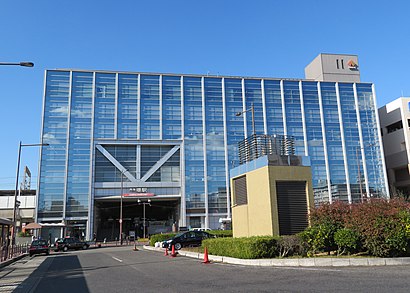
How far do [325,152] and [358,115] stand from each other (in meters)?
11.4

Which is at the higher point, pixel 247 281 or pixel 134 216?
pixel 134 216

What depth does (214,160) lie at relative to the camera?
7025 centimetres

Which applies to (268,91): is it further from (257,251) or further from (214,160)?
(257,251)

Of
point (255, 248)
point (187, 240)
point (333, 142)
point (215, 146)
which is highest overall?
point (333, 142)

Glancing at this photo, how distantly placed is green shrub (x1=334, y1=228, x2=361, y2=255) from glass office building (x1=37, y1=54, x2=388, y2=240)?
164ft

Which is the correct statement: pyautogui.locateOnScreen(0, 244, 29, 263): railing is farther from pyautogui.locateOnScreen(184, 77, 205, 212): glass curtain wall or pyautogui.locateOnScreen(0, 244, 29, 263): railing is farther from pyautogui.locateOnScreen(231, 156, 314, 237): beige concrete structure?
pyautogui.locateOnScreen(184, 77, 205, 212): glass curtain wall

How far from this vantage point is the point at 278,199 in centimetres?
1842

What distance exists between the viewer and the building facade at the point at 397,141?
71.8 m

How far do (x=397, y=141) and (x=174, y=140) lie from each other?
147ft

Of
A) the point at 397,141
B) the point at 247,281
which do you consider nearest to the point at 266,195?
the point at 247,281

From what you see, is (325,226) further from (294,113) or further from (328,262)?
(294,113)

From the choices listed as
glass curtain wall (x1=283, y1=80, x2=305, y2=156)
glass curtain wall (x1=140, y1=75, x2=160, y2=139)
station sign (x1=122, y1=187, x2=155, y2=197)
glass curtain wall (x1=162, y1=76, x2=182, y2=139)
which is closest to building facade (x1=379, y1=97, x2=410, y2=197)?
glass curtain wall (x1=283, y1=80, x2=305, y2=156)

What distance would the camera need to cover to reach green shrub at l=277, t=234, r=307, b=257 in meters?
16.1

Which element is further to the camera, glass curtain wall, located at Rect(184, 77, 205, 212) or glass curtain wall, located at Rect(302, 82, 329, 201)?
glass curtain wall, located at Rect(302, 82, 329, 201)
